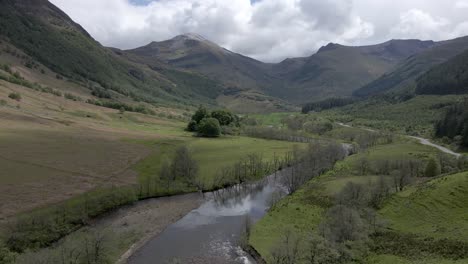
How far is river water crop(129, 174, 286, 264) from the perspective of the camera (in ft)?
242

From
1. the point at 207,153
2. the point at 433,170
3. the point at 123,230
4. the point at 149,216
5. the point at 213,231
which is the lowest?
the point at 123,230

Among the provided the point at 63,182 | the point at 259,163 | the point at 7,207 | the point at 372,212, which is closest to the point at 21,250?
the point at 7,207

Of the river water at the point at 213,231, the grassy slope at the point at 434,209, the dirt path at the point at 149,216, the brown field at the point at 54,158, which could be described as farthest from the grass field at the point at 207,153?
the grassy slope at the point at 434,209

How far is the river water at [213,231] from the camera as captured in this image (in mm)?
73875

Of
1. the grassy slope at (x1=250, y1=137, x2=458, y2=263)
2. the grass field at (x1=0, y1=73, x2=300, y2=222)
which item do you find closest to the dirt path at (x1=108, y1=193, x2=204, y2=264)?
the grass field at (x1=0, y1=73, x2=300, y2=222)

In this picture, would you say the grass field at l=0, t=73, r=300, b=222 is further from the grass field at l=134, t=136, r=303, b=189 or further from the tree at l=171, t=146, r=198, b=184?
the tree at l=171, t=146, r=198, b=184

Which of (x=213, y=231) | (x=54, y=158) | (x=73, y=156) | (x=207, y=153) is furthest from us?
(x=207, y=153)

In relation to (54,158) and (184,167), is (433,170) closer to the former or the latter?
(184,167)

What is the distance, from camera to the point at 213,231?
88375 millimetres

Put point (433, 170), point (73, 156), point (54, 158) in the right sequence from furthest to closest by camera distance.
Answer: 1. point (73, 156)
2. point (54, 158)
3. point (433, 170)

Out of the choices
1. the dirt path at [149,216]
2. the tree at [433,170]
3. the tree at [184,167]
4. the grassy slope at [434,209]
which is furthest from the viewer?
the tree at [184,167]

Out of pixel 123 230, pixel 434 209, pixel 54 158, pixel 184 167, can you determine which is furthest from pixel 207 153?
pixel 434 209

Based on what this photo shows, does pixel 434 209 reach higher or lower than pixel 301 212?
higher

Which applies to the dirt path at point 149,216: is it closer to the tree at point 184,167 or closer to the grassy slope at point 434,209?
the tree at point 184,167
